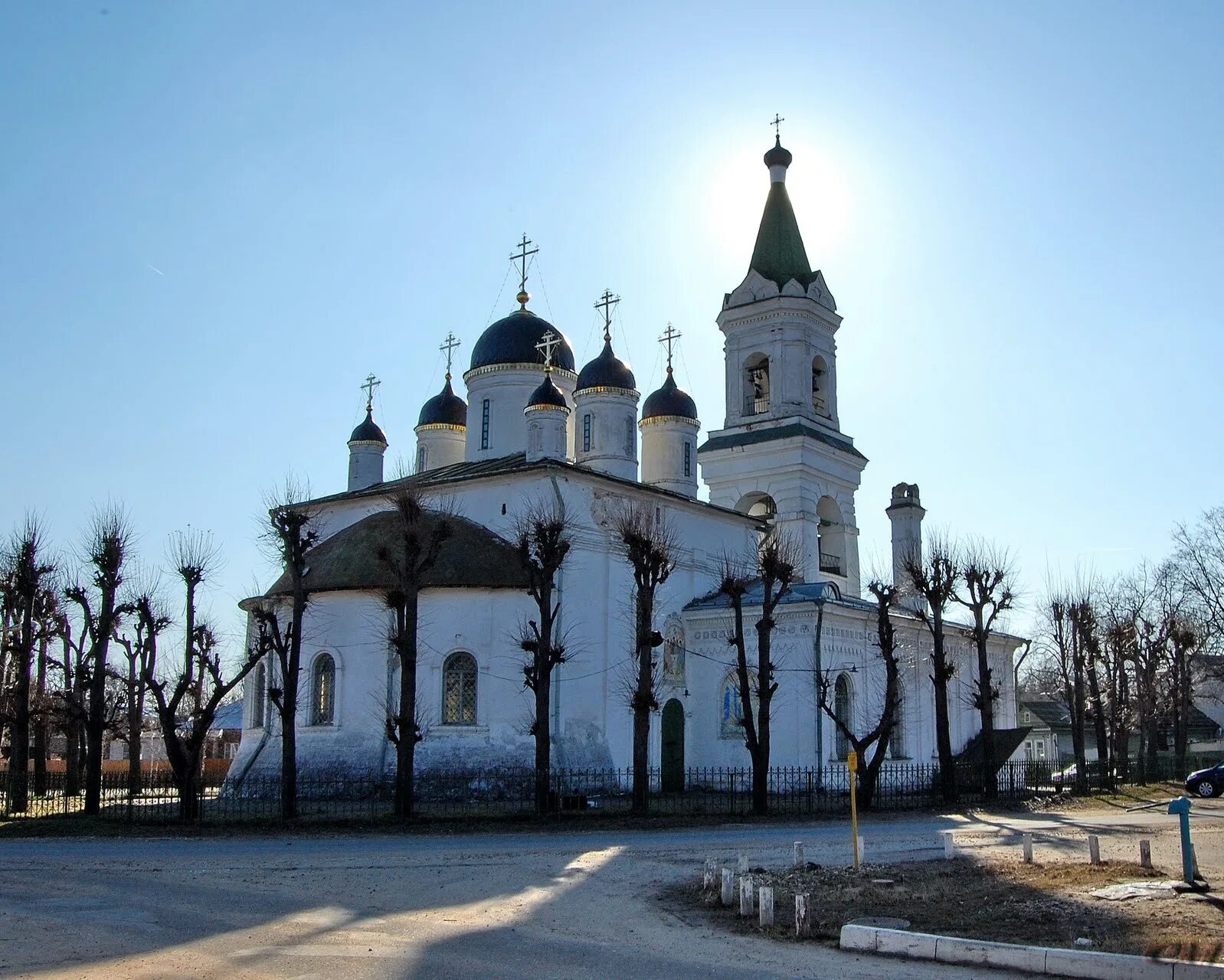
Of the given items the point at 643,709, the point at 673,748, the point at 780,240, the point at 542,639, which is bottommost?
the point at 673,748

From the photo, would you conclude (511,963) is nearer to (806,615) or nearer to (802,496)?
(806,615)

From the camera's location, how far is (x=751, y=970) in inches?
343

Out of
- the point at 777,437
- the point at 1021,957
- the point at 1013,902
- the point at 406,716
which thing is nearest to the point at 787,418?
the point at 777,437

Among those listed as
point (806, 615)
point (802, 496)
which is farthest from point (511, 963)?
point (802, 496)

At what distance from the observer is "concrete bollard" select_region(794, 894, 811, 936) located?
10.2m

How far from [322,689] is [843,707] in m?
13.5

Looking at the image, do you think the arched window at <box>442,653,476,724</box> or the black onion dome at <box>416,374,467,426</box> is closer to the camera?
the arched window at <box>442,653,476,724</box>

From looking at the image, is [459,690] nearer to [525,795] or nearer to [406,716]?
[525,795]

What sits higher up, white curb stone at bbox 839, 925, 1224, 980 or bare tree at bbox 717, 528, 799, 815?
bare tree at bbox 717, 528, 799, 815

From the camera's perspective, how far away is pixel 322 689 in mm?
28719

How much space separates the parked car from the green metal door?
43.6 ft

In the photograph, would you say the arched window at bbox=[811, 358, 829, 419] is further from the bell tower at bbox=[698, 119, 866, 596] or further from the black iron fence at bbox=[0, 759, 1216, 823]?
the black iron fence at bbox=[0, 759, 1216, 823]

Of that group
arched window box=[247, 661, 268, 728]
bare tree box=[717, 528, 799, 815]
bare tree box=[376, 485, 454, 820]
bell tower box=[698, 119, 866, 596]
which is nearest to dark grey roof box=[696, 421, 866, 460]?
bell tower box=[698, 119, 866, 596]

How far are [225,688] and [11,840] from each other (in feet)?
14.8
